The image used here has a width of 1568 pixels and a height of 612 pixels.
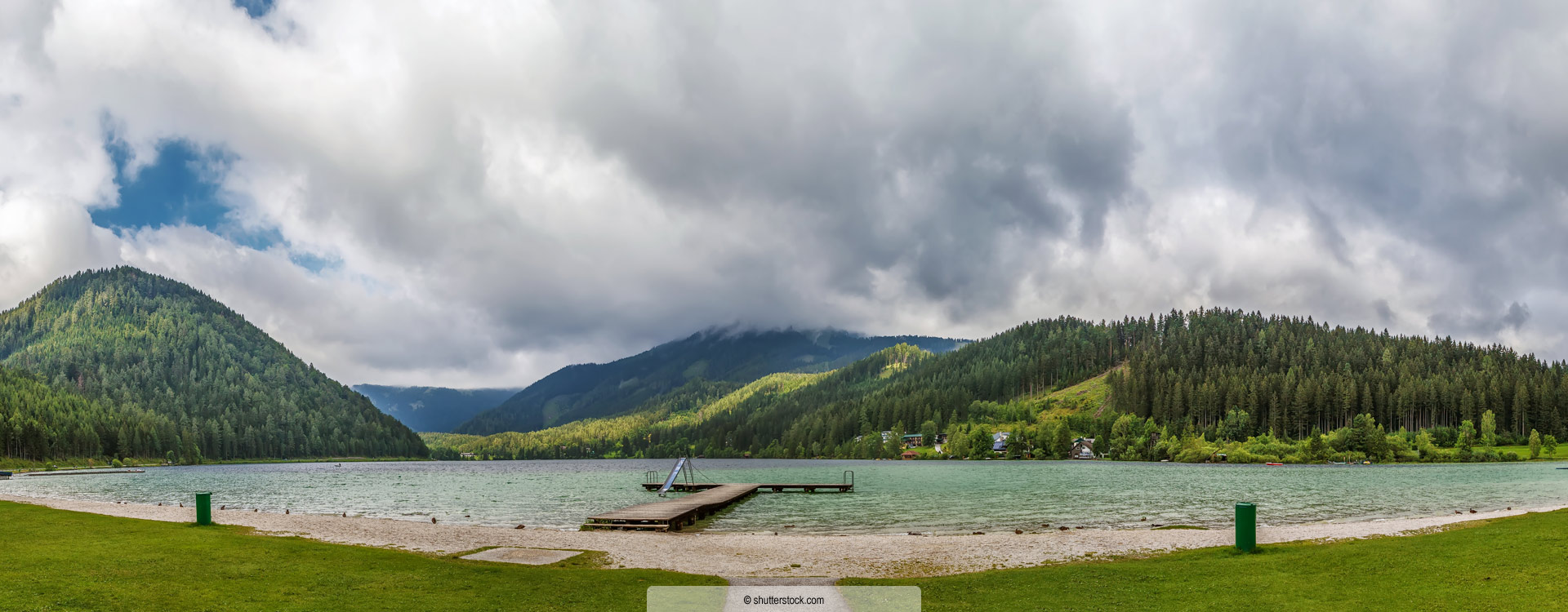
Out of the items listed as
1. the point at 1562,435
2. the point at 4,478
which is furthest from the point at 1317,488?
the point at 4,478

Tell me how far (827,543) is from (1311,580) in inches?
892

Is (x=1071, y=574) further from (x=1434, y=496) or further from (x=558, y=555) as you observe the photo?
(x=1434, y=496)

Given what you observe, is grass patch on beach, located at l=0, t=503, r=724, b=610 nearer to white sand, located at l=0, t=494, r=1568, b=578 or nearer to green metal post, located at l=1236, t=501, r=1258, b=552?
white sand, located at l=0, t=494, r=1568, b=578

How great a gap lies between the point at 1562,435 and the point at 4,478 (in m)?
334

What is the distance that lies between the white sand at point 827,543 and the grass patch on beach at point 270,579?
453 cm

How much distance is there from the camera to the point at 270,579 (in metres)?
23.8

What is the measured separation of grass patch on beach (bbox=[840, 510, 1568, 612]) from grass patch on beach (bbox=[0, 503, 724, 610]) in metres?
9.04

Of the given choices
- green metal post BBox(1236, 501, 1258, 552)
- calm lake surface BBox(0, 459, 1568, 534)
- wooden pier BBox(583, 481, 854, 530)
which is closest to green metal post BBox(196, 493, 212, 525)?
calm lake surface BBox(0, 459, 1568, 534)

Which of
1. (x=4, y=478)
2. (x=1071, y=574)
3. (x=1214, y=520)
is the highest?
(x=1071, y=574)

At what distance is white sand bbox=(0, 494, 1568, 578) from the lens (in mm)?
31250

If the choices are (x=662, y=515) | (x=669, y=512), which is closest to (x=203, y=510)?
(x=662, y=515)

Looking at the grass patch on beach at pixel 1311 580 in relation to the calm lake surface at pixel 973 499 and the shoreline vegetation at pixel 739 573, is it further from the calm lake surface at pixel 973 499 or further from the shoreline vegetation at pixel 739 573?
the calm lake surface at pixel 973 499

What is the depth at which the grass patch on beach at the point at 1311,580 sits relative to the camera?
62.6ft

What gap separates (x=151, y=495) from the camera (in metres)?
96.8
